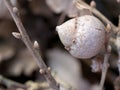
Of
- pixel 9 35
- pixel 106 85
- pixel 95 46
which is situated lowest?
pixel 106 85

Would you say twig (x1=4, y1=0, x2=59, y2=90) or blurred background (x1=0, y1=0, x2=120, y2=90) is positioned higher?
twig (x1=4, y1=0, x2=59, y2=90)

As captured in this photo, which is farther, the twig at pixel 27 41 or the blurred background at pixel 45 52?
the blurred background at pixel 45 52

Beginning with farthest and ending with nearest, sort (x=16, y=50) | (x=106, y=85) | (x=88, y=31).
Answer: (x=16, y=50) < (x=106, y=85) < (x=88, y=31)

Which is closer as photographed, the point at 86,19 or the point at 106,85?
the point at 86,19

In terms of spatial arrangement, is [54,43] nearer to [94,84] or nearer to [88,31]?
[94,84]

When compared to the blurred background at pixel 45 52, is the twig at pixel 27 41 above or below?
above

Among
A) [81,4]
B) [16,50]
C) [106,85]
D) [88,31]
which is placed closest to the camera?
[88,31]

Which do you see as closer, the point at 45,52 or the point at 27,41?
the point at 27,41

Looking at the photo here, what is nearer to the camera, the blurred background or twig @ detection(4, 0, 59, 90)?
twig @ detection(4, 0, 59, 90)

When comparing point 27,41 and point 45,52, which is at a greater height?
point 27,41

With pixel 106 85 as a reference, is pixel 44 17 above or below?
above

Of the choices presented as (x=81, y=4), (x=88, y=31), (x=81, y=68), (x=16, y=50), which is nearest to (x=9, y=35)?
(x=16, y=50)
